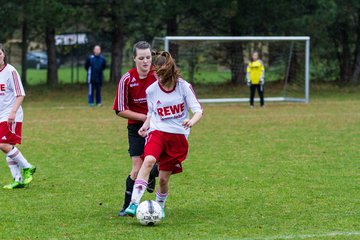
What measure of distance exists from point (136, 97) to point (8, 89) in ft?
8.09

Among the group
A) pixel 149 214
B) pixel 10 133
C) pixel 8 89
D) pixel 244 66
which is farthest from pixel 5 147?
pixel 244 66

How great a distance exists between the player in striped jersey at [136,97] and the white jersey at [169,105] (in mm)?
266

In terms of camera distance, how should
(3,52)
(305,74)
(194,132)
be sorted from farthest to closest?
(305,74)
(194,132)
(3,52)

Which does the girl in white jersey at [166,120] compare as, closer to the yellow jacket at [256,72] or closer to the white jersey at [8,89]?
the white jersey at [8,89]

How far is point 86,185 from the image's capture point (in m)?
9.76

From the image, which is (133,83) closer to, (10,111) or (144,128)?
(144,128)

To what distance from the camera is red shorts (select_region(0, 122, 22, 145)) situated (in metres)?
9.53

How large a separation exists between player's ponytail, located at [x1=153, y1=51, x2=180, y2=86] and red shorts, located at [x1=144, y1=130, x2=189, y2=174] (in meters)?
0.50

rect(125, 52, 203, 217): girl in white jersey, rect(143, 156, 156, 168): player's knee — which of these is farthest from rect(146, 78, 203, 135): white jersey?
rect(143, 156, 156, 168): player's knee

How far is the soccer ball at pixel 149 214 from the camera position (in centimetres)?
713

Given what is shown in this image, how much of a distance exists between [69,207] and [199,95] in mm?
18787

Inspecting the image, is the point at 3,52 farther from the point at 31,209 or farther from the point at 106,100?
the point at 106,100

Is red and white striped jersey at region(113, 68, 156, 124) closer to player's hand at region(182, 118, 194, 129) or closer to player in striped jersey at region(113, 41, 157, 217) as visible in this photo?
player in striped jersey at region(113, 41, 157, 217)

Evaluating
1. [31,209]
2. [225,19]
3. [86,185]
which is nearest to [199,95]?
[225,19]
